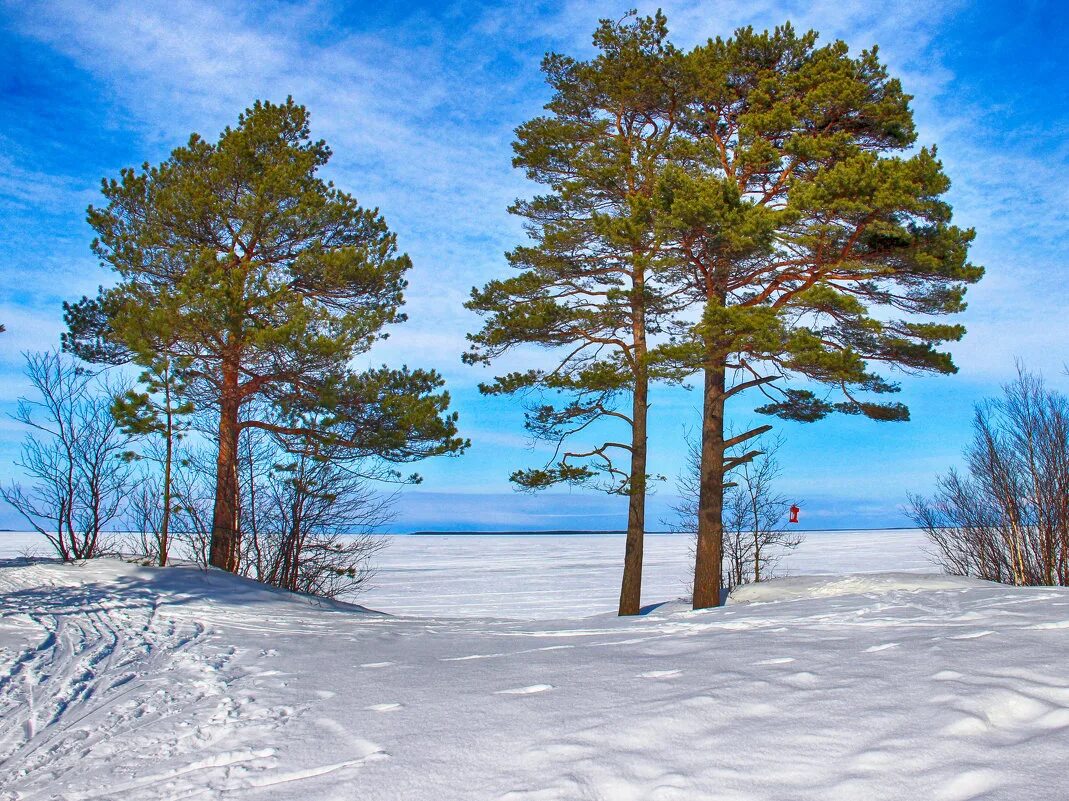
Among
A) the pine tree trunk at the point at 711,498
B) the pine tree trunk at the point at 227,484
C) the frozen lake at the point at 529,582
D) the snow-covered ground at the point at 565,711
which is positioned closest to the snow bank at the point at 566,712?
the snow-covered ground at the point at 565,711

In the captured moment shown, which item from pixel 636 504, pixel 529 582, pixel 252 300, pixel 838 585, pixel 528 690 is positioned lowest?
pixel 529 582

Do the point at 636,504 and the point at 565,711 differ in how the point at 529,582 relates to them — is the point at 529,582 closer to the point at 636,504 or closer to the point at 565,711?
the point at 636,504

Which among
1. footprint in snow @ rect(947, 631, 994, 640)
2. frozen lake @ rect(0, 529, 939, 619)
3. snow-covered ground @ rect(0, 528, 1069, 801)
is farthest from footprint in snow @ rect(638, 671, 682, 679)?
frozen lake @ rect(0, 529, 939, 619)

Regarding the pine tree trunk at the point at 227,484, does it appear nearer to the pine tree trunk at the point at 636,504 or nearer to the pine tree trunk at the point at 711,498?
the pine tree trunk at the point at 636,504

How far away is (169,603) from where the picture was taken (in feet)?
31.7

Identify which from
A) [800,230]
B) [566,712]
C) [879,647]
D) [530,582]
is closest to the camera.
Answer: [566,712]

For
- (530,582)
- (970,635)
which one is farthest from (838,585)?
(530,582)

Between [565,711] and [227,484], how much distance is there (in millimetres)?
11635

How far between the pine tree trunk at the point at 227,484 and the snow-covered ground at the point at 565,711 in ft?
19.9

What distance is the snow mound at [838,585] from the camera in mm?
12789

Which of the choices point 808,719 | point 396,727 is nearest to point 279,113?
point 396,727

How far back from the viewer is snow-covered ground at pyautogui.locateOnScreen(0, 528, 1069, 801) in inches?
127

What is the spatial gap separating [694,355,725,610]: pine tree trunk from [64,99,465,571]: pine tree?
192 inches

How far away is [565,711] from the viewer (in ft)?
13.6
